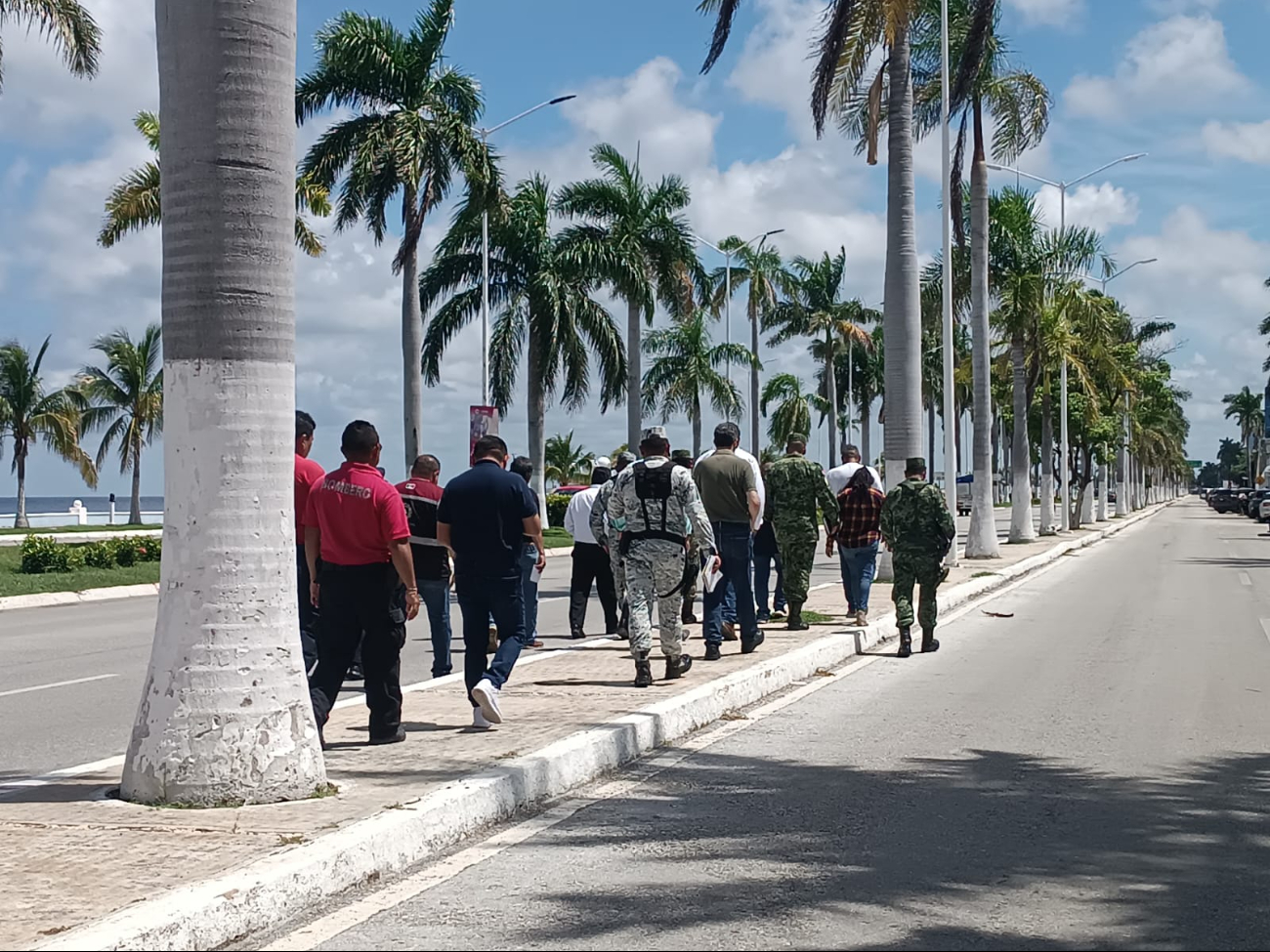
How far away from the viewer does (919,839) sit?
7047mm

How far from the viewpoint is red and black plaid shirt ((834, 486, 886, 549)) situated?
51.1 feet

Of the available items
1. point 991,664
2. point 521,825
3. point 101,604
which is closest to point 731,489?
point 991,664

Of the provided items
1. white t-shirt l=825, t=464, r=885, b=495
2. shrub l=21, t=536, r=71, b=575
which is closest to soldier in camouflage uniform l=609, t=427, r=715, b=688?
white t-shirt l=825, t=464, r=885, b=495

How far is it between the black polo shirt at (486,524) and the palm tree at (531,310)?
3080cm

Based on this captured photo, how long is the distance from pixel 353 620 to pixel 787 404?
75.6 metres

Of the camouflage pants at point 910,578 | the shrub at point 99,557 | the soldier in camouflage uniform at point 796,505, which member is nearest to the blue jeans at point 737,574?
the soldier in camouflage uniform at point 796,505

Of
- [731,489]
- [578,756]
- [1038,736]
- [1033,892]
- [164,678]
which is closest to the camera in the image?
[1033,892]

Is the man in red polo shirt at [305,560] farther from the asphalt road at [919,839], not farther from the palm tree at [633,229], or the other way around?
the palm tree at [633,229]

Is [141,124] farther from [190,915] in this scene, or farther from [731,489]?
[190,915]

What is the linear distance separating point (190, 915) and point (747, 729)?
572 cm

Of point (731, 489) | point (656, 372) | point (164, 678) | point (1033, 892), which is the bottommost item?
point (1033, 892)

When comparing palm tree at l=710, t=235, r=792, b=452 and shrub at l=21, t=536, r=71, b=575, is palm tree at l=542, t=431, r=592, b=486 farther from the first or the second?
shrub at l=21, t=536, r=71, b=575

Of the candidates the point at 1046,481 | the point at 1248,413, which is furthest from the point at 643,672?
the point at 1248,413

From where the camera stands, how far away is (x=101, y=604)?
75.3 feet
